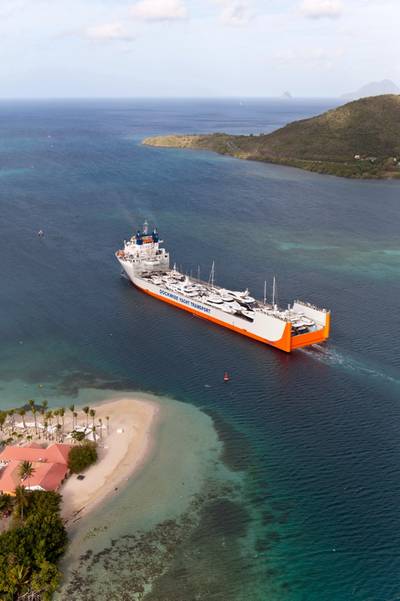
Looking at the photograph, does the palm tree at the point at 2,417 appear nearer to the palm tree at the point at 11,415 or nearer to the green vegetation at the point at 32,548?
the palm tree at the point at 11,415

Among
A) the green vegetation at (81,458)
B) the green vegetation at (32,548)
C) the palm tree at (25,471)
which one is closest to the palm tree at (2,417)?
the green vegetation at (81,458)

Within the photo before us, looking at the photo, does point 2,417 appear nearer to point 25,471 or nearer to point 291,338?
point 25,471

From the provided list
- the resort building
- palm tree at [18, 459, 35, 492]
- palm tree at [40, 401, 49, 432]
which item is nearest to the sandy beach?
the resort building

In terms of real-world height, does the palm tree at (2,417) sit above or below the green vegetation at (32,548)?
above

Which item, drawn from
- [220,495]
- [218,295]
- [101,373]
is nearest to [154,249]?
[218,295]

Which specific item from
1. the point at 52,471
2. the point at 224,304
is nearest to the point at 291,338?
the point at 224,304

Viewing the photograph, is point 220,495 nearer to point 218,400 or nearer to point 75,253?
point 218,400

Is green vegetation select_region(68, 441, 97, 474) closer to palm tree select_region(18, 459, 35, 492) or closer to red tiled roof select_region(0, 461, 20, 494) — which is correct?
palm tree select_region(18, 459, 35, 492)
